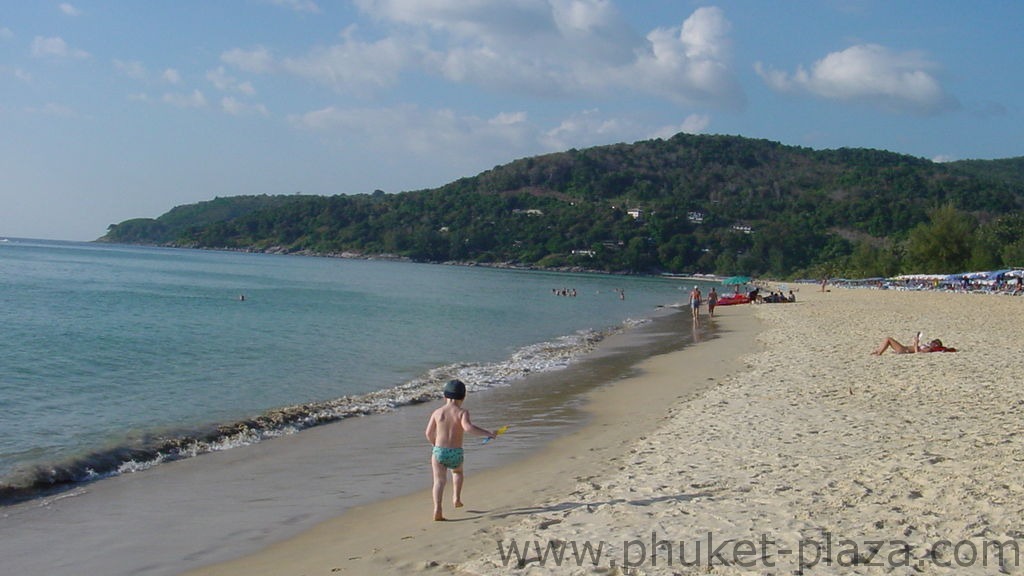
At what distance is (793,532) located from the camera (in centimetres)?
566

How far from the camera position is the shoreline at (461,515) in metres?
5.94

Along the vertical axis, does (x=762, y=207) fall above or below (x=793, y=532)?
above

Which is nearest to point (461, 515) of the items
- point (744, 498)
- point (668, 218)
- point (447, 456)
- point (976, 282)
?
point (447, 456)

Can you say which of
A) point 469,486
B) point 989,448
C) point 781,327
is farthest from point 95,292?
point 989,448

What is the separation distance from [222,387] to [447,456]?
10.7 meters

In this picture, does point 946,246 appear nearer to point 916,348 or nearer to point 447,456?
point 916,348

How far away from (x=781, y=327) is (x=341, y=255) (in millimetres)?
152883

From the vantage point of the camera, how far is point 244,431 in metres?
11.7

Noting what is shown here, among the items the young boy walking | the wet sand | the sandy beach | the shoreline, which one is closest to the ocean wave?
the wet sand

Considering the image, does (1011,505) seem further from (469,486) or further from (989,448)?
(469,486)

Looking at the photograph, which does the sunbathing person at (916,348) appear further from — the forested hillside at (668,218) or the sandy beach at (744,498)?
the forested hillside at (668,218)

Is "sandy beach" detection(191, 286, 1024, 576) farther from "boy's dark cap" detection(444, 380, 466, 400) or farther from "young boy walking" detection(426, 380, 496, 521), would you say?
"boy's dark cap" detection(444, 380, 466, 400)

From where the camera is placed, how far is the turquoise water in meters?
11.0

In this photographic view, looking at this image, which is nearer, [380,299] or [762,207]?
[380,299]
